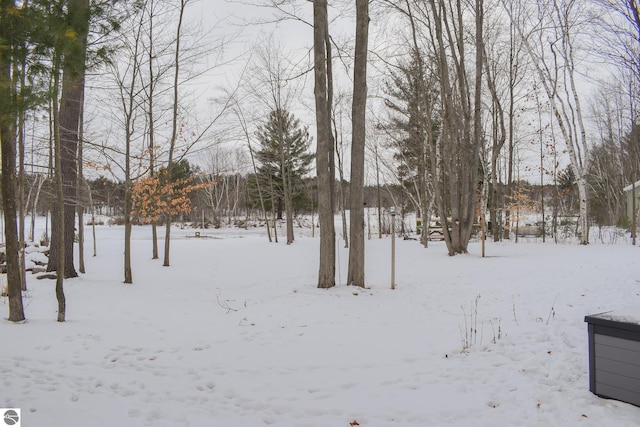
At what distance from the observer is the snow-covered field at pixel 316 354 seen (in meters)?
2.94

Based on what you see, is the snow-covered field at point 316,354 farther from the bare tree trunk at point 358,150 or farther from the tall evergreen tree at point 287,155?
the tall evergreen tree at point 287,155

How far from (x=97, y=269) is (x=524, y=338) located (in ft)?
35.0

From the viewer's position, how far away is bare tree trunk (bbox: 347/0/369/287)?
7.66 meters

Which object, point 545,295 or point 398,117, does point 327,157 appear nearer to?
point 545,295

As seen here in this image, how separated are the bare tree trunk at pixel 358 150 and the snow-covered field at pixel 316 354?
56 cm

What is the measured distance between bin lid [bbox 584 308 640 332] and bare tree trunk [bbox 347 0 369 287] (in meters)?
4.81

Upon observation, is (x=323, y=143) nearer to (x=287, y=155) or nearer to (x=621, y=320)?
(x=621, y=320)

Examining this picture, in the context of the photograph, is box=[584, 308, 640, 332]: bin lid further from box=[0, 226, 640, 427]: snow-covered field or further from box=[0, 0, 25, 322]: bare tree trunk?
box=[0, 0, 25, 322]: bare tree trunk

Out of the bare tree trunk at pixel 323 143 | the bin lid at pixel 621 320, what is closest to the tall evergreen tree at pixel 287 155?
the bare tree trunk at pixel 323 143

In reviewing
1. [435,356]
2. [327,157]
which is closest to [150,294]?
[327,157]

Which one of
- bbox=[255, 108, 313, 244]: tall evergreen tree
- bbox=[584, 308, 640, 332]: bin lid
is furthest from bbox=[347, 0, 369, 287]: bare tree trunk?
bbox=[255, 108, 313, 244]: tall evergreen tree

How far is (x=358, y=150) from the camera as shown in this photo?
770 centimetres

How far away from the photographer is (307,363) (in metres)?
4.00

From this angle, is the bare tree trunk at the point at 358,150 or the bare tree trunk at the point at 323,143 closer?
the bare tree trunk at the point at 323,143
